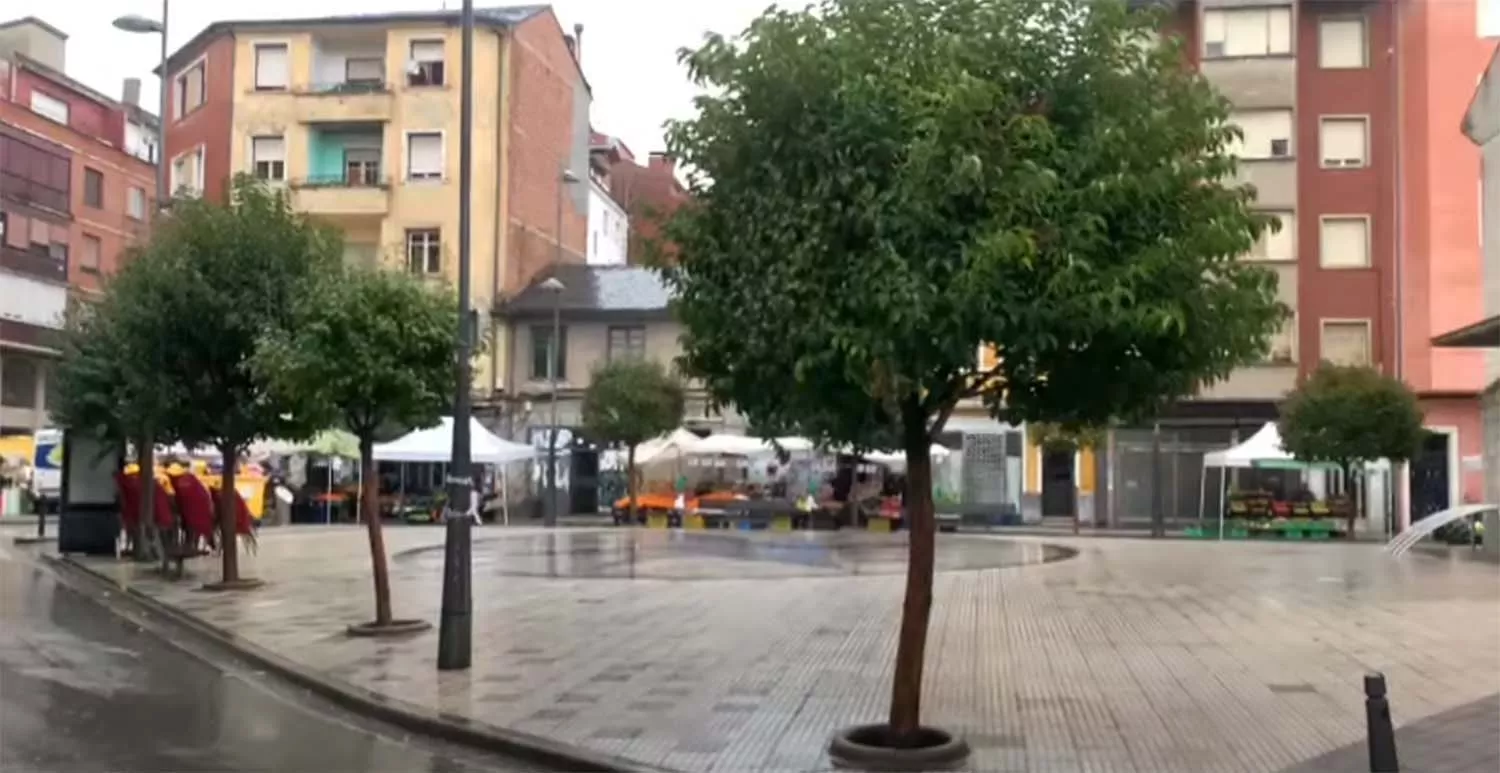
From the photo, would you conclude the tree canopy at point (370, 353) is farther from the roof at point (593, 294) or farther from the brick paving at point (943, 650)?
the roof at point (593, 294)

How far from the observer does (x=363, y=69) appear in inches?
2068

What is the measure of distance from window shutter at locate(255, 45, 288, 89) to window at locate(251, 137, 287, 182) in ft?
5.94

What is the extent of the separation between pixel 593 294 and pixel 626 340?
2.50 meters

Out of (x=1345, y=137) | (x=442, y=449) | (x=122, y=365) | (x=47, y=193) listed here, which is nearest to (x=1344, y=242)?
(x=1345, y=137)

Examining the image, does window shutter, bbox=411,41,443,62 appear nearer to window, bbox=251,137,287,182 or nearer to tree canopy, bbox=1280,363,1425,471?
window, bbox=251,137,287,182

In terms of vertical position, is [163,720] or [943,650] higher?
[943,650]

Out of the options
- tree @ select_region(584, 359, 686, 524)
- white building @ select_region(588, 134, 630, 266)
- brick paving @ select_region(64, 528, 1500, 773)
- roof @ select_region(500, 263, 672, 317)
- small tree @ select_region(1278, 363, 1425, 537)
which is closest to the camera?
brick paving @ select_region(64, 528, 1500, 773)

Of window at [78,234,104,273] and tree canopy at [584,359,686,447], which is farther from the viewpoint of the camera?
window at [78,234,104,273]

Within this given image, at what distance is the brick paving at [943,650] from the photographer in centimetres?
1059

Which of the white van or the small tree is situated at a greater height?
the small tree

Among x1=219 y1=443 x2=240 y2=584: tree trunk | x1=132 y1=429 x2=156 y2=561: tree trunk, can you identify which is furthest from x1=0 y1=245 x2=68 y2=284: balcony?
x1=219 y1=443 x2=240 y2=584: tree trunk

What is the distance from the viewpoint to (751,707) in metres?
11.7

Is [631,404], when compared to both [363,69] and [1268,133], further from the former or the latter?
[1268,133]

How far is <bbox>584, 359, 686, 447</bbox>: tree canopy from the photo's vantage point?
140 ft
